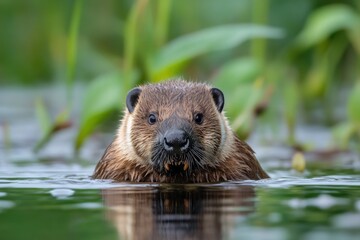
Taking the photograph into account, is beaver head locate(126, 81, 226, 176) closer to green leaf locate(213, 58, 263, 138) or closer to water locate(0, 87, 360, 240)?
water locate(0, 87, 360, 240)

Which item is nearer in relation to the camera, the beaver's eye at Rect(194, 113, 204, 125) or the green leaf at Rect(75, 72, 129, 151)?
the beaver's eye at Rect(194, 113, 204, 125)

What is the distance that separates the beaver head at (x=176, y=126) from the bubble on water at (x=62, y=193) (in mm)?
624

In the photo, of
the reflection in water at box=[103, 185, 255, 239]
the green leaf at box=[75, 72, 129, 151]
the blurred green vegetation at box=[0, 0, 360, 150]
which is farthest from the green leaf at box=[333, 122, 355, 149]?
the reflection in water at box=[103, 185, 255, 239]

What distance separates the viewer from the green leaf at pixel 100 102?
430 inches

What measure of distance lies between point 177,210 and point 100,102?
461 centimetres

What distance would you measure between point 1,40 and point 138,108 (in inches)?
395

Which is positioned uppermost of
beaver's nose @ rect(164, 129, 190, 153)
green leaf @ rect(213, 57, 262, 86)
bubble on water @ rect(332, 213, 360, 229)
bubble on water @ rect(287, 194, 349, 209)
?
green leaf @ rect(213, 57, 262, 86)

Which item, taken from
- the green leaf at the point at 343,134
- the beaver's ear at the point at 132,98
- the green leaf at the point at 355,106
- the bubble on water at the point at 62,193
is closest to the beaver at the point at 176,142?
the beaver's ear at the point at 132,98

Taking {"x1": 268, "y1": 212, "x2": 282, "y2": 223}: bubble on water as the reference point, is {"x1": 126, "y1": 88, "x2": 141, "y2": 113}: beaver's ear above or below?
above

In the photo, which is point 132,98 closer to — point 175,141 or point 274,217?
point 175,141

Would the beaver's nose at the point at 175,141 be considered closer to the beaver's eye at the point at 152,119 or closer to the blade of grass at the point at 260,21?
the beaver's eye at the point at 152,119

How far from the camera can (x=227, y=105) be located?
1108 cm

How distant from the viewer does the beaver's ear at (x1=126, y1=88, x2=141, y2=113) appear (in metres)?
8.65

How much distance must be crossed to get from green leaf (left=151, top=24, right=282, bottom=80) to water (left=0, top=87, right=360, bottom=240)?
1236 millimetres
